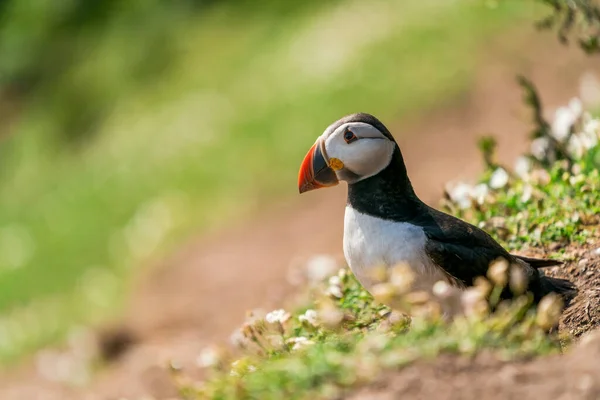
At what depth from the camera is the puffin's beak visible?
481 centimetres

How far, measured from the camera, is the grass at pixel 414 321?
145 inches

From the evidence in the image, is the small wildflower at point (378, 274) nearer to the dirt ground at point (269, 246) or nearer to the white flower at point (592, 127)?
the white flower at point (592, 127)

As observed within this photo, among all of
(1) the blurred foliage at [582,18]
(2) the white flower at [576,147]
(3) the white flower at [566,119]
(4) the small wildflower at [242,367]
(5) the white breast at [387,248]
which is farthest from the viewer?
(3) the white flower at [566,119]

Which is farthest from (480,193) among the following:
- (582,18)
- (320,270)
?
(582,18)

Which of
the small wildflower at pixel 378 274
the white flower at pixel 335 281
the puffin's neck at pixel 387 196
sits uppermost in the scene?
the puffin's neck at pixel 387 196

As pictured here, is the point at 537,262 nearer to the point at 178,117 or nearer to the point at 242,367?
the point at 242,367

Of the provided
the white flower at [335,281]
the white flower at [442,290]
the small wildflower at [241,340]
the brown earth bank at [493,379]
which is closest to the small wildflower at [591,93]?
the white flower at [335,281]

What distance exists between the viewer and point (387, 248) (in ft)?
14.9

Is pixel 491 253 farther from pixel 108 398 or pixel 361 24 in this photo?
pixel 361 24

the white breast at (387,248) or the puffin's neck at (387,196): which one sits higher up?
the puffin's neck at (387,196)

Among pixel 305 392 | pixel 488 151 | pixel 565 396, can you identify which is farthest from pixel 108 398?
pixel 565 396

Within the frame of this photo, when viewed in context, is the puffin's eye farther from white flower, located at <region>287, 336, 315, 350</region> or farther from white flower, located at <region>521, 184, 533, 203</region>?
white flower, located at <region>521, 184, 533, 203</region>

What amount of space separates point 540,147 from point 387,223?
272 cm

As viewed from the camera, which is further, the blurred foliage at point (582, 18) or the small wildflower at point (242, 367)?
the blurred foliage at point (582, 18)
